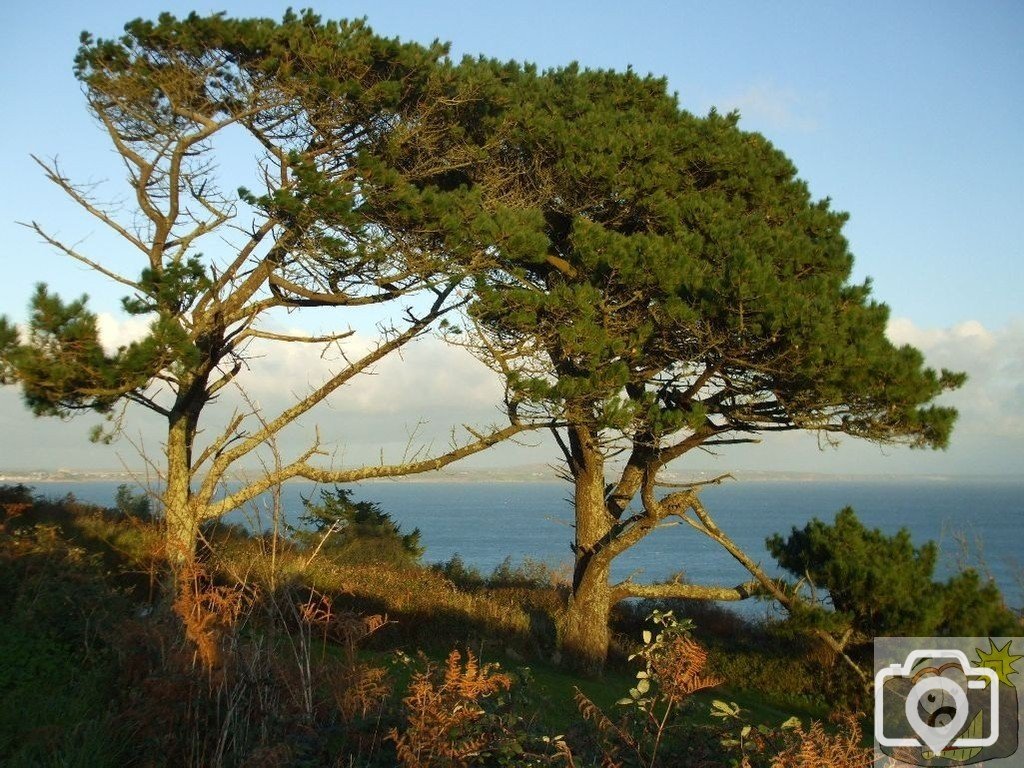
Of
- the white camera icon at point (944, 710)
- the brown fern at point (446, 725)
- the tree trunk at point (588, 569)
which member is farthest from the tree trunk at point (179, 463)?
the white camera icon at point (944, 710)

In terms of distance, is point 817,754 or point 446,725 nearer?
point 817,754

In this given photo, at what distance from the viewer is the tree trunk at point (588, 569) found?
11133 millimetres

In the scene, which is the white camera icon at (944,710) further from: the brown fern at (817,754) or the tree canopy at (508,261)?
the tree canopy at (508,261)

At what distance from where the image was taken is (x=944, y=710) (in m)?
5.61

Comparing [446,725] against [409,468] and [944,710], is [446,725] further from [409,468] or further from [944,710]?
[409,468]

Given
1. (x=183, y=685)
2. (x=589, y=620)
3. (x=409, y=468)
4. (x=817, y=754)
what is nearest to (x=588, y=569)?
(x=589, y=620)

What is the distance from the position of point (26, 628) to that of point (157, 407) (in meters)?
3.94

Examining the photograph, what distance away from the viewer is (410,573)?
13.7 metres

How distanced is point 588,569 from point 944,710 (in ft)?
19.5

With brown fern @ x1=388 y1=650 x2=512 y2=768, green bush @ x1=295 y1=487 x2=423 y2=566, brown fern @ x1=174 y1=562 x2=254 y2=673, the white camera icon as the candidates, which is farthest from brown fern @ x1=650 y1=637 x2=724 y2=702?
green bush @ x1=295 y1=487 x2=423 y2=566

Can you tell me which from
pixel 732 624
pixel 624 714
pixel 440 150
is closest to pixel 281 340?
pixel 440 150

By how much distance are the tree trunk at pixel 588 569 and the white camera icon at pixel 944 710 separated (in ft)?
17.0

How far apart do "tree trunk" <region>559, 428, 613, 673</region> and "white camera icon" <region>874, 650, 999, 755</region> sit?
5.19 metres

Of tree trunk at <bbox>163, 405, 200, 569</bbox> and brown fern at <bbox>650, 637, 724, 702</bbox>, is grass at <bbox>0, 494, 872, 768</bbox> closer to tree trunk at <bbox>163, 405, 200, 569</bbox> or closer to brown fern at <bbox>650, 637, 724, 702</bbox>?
brown fern at <bbox>650, 637, 724, 702</bbox>
